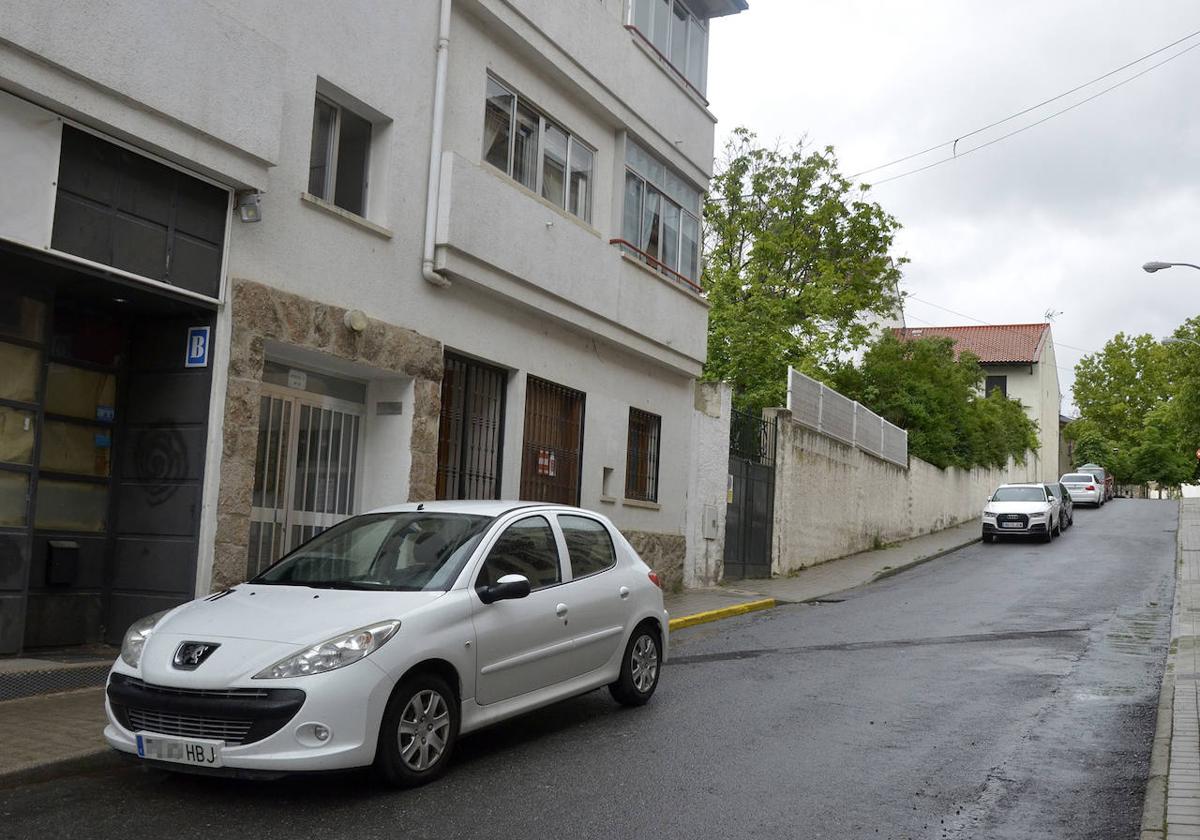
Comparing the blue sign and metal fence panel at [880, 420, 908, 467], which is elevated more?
metal fence panel at [880, 420, 908, 467]

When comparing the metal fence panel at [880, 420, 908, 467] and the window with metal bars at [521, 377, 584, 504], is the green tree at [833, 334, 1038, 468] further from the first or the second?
the window with metal bars at [521, 377, 584, 504]

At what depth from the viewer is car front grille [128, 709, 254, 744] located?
220 inches

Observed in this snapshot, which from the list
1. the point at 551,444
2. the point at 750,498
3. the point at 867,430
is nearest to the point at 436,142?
the point at 551,444

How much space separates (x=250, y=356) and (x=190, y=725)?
15.0 ft

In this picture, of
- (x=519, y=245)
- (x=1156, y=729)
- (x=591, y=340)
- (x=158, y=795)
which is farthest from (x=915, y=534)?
(x=158, y=795)

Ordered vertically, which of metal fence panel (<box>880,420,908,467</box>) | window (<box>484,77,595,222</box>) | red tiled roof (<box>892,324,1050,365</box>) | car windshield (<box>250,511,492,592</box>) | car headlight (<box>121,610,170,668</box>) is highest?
red tiled roof (<box>892,324,1050,365</box>)

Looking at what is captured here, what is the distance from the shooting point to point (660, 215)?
17688 millimetres

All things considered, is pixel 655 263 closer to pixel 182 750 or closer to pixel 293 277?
pixel 293 277

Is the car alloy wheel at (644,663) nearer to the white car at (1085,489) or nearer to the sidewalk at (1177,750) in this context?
the sidewalk at (1177,750)

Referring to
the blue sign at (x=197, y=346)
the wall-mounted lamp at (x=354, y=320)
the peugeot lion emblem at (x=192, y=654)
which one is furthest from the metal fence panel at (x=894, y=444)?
the peugeot lion emblem at (x=192, y=654)

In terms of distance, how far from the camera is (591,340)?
1584 cm

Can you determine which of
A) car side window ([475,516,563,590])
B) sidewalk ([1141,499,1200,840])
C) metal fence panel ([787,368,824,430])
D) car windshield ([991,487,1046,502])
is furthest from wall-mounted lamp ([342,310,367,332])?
car windshield ([991,487,1046,502])

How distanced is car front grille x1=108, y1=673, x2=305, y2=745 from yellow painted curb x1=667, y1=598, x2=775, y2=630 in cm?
862

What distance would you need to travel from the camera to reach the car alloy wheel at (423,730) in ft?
19.9
